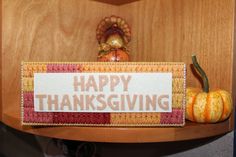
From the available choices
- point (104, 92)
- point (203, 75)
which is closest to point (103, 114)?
point (104, 92)

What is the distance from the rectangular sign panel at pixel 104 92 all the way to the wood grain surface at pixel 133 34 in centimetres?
14

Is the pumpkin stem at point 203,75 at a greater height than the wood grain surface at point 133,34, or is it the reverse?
the wood grain surface at point 133,34

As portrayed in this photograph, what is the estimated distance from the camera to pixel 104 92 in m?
0.49

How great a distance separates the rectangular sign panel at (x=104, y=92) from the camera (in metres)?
0.48

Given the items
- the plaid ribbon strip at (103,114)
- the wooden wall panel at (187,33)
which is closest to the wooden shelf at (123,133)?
the plaid ribbon strip at (103,114)

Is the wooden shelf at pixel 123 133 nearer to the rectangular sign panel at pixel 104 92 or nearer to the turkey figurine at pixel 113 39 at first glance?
the rectangular sign panel at pixel 104 92

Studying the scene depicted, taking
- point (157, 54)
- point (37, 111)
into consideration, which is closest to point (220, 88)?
point (157, 54)

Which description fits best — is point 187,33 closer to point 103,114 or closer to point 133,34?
point 133,34

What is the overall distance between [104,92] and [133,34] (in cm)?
30

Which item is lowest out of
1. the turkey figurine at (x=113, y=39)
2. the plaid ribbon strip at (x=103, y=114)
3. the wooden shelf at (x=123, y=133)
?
the wooden shelf at (x=123, y=133)

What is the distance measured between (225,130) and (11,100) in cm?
46

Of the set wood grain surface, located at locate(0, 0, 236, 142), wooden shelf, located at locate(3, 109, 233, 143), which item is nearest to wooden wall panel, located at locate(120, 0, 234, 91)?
wood grain surface, located at locate(0, 0, 236, 142)

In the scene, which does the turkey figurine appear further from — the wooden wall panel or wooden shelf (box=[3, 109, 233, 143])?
wooden shelf (box=[3, 109, 233, 143])

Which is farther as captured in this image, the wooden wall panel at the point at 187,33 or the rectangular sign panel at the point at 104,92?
the wooden wall panel at the point at 187,33
